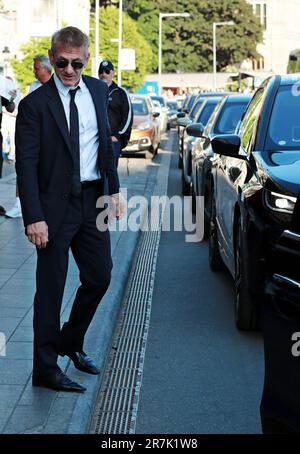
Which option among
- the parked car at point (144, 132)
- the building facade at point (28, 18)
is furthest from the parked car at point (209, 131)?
the building facade at point (28, 18)

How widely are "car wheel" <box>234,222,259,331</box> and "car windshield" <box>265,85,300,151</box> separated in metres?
0.74

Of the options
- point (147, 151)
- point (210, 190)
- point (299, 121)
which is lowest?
point (147, 151)

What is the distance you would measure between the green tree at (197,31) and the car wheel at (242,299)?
102601 millimetres

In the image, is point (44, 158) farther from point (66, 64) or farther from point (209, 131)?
point (209, 131)

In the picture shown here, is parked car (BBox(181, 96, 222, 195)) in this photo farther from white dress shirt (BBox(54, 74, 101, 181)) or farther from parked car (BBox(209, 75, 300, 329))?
white dress shirt (BBox(54, 74, 101, 181))

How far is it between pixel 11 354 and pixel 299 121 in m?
3.00

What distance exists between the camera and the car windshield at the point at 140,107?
1195 inches

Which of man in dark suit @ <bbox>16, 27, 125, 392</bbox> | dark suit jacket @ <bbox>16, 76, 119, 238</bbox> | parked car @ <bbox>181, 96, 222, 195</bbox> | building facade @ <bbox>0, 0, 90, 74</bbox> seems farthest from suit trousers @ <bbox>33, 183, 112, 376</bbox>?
building facade @ <bbox>0, 0, 90, 74</bbox>

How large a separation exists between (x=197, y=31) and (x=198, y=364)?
346 feet

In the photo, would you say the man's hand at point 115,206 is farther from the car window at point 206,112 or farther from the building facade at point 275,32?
the building facade at point 275,32
